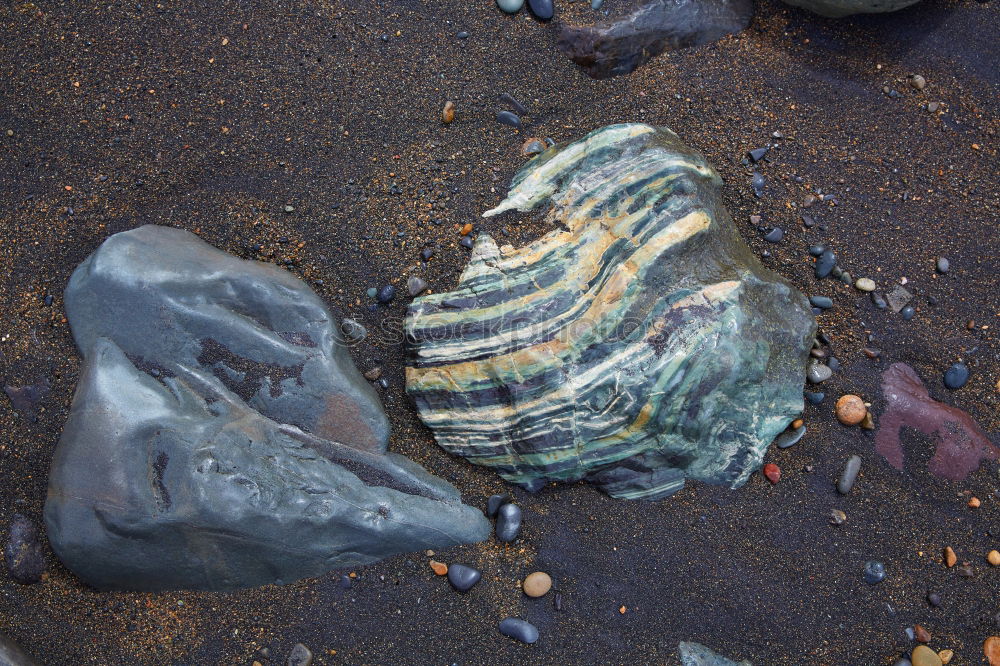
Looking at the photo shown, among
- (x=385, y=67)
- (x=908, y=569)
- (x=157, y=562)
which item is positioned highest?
(x=385, y=67)

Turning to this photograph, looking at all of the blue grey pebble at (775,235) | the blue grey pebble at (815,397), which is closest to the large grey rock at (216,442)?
the blue grey pebble at (815,397)

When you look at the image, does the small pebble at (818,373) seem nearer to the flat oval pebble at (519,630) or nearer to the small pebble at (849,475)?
the small pebble at (849,475)

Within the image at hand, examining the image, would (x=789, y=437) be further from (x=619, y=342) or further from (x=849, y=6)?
(x=849, y=6)

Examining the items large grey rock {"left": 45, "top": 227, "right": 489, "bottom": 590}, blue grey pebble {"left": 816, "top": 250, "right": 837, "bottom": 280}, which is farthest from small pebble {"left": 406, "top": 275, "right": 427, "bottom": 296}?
blue grey pebble {"left": 816, "top": 250, "right": 837, "bottom": 280}

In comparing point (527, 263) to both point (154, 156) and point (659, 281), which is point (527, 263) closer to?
point (659, 281)

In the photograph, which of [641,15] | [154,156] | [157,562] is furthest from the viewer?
[641,15]

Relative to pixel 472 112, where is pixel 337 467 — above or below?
below

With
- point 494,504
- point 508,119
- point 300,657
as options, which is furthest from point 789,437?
point 300,657

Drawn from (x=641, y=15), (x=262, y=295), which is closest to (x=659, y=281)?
(x=641, y=15)
